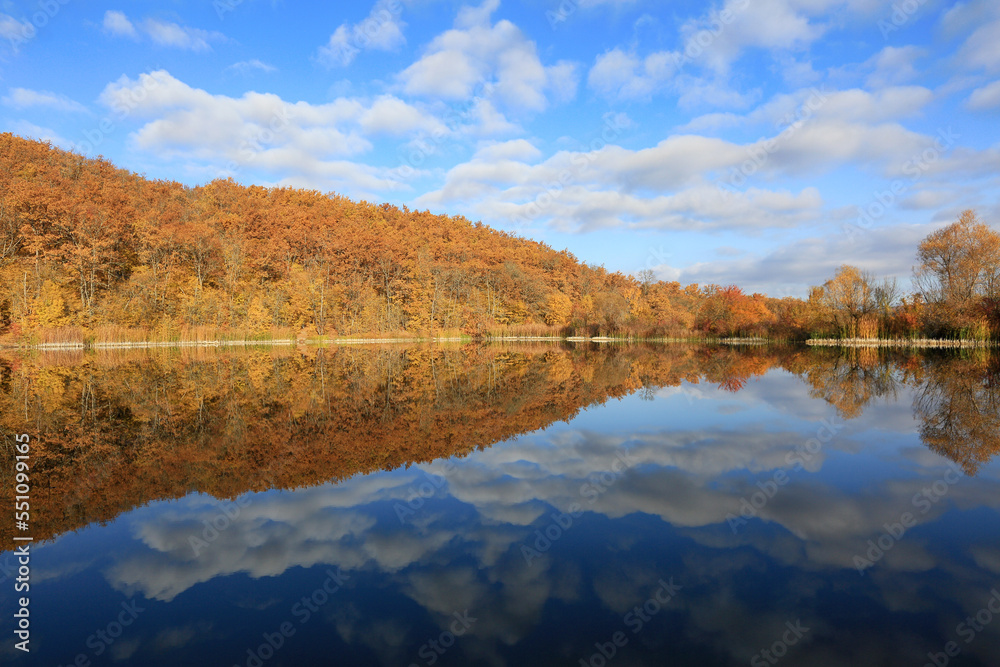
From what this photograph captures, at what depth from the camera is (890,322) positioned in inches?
1194

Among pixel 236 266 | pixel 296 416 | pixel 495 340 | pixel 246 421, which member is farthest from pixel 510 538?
pixel 236 266

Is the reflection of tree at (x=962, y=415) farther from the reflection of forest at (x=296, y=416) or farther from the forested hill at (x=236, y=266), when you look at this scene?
the forested hill at (x=236, y=266)

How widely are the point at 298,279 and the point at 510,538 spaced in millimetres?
44376

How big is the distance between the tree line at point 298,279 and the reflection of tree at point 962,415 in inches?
792

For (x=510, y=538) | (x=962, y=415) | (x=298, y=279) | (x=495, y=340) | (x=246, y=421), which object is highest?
(x=298, y=279)

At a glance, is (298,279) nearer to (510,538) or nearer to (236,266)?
(236,266)

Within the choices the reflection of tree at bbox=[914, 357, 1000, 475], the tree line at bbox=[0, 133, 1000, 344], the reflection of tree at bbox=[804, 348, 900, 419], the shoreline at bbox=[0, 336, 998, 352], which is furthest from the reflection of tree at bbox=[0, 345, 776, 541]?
the tree line at bbox=[0, 133, 1000, 344]

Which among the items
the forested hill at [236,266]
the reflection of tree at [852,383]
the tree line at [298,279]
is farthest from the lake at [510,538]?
the forested hill at [236,266]

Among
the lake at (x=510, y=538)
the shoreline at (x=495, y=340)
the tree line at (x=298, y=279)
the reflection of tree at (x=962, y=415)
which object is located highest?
the tree line at (x=298, y=279)

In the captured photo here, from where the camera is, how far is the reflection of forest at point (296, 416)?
213 inches

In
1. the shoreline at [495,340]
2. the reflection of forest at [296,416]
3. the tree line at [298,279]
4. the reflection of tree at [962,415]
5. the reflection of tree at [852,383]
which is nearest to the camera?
the reflection of forest at [296,416]

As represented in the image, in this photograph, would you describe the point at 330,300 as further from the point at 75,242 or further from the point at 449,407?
the point at 449,407

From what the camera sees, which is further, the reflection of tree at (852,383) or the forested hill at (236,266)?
the forested hill at (236,266)

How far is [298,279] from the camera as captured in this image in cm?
4394
